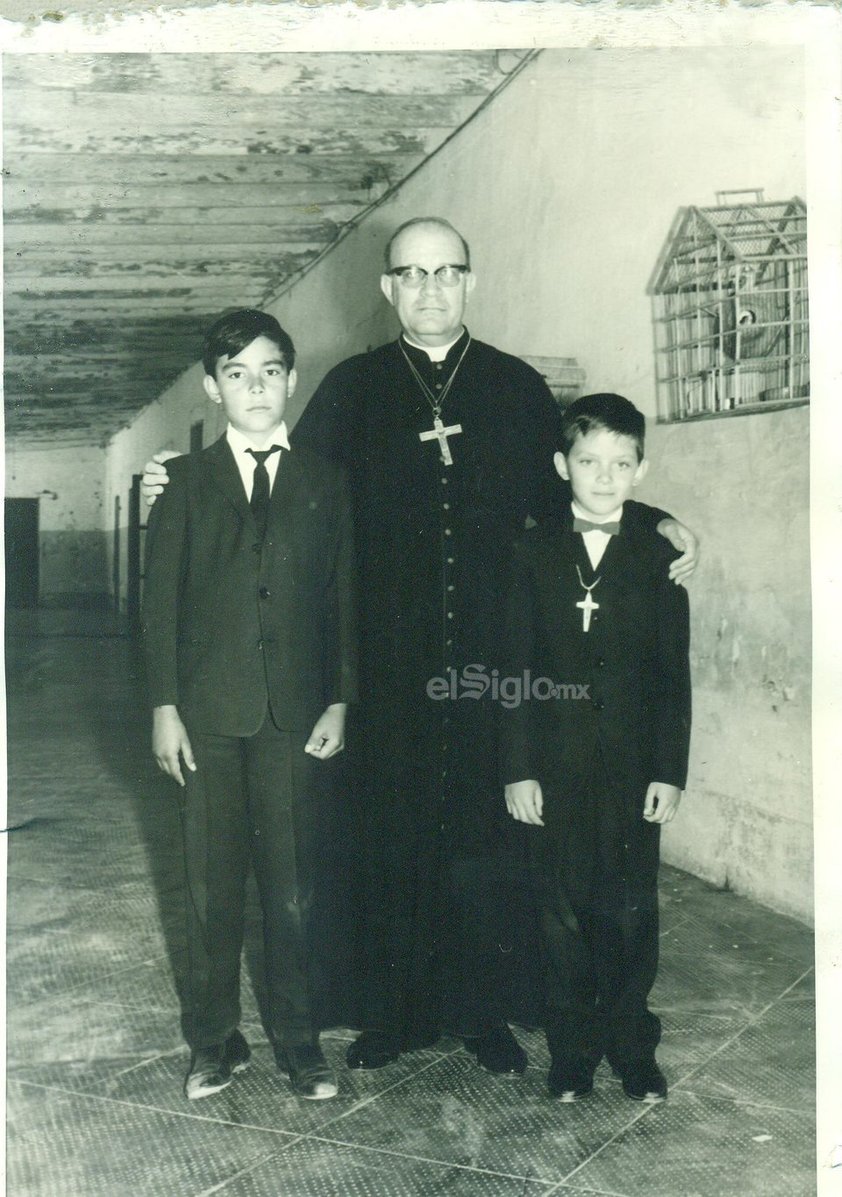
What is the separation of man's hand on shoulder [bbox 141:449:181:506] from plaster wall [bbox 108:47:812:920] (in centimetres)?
142

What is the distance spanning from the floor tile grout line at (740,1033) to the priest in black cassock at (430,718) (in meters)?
0.35

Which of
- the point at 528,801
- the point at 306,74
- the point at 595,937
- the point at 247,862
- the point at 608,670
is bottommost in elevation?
the point at 595,937

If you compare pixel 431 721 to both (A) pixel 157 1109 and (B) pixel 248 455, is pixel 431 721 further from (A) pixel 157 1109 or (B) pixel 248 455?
(A) pixel 157 1109

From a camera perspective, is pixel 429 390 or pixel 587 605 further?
pixel 429 390

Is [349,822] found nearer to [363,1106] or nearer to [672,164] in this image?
[363,1106]

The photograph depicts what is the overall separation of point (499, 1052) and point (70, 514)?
9587 millimetres

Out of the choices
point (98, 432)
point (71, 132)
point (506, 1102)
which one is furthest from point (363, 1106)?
point (98, 432)

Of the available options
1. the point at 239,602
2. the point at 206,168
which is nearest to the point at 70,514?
the point at 206,168

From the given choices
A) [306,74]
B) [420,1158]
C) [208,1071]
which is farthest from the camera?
[306,74]

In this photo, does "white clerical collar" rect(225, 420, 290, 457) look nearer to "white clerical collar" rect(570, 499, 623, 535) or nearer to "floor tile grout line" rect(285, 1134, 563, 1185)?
"white clerical collar" rect(570, 499, 623, 535)

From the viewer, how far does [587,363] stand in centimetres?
409

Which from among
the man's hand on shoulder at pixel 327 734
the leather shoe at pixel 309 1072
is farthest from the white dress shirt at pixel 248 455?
the leather shoe at pixel 309 1072

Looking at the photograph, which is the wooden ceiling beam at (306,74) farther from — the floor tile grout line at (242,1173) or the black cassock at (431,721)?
the floor tile grout line at (242,1173)

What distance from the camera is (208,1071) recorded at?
2.23 meters
